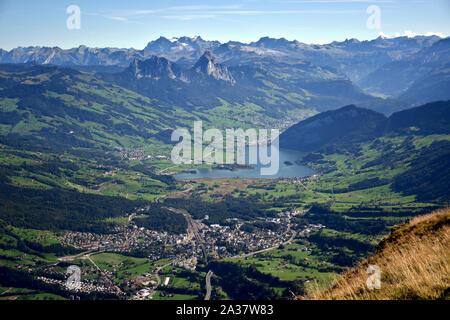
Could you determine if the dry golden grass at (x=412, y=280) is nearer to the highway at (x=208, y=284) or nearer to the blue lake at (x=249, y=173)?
the highway at (x=208, y=284)

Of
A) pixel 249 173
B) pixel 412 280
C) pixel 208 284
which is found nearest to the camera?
pixel 412 280

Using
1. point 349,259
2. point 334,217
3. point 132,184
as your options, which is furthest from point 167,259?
point 132,184

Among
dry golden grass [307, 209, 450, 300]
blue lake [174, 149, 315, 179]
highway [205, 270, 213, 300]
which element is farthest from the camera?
blue lake [174, 149, 315, 179]

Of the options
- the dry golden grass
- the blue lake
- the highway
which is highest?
the dry golden grass

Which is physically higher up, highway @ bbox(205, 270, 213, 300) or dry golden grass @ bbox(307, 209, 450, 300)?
dry golden grass @ bbox(307, 209, 450, 300)

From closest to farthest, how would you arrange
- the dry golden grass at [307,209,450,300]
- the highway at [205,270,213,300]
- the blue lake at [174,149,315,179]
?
the dry golden grass at [307,209,450,300] → the highway at [205,270,213,300] → the blue lake at [174,149,315,179]

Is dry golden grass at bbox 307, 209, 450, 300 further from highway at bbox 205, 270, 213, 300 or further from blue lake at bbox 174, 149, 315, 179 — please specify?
blue lake at bbox 174, 149, 315, 179

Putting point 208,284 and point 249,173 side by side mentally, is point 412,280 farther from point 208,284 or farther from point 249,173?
point 249,173

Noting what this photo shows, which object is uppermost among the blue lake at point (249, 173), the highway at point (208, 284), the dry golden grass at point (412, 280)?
the dry golden grass at point (412, 280)

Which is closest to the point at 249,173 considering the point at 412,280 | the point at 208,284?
the point at 208,284

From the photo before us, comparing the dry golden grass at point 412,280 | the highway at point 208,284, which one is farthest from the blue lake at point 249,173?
the dry golden grass at point 412,280

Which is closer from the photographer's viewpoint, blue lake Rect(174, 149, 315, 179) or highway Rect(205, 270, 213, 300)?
highway Rect(205, 270, 213, 300)

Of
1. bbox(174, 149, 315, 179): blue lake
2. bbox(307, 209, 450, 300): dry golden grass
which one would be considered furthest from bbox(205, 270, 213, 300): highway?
bbox(174, 149, 315, 179): blue lake
